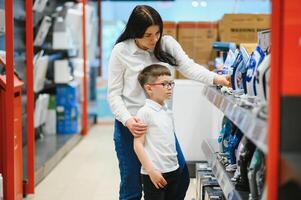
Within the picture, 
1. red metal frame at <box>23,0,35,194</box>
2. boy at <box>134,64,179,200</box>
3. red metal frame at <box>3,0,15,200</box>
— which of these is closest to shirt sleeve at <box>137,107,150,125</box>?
boy at <box>134,64,179,200</box>

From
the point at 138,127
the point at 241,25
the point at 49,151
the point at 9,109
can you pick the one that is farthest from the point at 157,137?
the point at 49,151

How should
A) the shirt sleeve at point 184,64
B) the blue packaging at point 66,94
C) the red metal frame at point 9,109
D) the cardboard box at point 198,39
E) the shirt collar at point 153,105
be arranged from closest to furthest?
1. the shirt collar at point 153,105
2. the shirt sleeve at point 184,64
3. the red metal frame at point 9,109
4. the cardboard box at point 198,39
5. the blue packaging at point 66,94

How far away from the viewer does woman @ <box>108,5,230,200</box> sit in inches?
109

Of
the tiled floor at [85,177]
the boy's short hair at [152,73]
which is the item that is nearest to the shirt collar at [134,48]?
the boy's short hair at [152,73]

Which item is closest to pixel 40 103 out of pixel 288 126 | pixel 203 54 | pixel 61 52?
pixel 61 52

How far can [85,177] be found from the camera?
5.12 m

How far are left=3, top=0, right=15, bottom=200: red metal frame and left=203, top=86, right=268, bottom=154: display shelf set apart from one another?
168cm

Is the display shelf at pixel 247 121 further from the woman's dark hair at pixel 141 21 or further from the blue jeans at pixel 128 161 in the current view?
the blue jeans at pixel 128 161

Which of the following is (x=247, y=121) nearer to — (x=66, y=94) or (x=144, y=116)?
(x=144, y=116)

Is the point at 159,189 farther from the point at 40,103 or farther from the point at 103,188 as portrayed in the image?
the point at 40,103

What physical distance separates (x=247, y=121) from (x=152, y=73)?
3.11 feet

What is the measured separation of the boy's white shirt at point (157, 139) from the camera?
2.67 m

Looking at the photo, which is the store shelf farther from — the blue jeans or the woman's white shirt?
the woman's white shirt

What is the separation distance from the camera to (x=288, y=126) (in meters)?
1.63
